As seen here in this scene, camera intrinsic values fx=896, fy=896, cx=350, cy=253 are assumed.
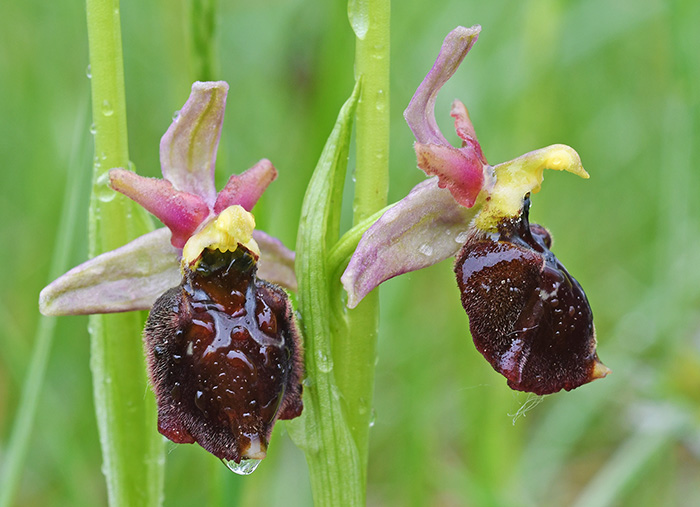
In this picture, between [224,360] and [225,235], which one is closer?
[224,360]

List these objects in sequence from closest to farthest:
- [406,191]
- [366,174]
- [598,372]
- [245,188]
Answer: [598,372]
[245,188]
[366,174]
[406,191]

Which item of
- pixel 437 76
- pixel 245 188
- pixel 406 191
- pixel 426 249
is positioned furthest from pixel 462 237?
pixel 406 191

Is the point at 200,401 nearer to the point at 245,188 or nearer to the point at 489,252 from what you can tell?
the point at 245,188

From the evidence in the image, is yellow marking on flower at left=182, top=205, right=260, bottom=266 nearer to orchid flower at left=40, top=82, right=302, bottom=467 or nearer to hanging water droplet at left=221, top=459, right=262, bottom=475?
orchid flower at left=40, top=82, right=302, bottom=467

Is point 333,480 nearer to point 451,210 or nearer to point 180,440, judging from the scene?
point 180,440

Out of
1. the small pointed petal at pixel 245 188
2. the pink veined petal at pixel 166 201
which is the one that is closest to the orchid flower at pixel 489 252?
the small pointed petal at pixel 245 188

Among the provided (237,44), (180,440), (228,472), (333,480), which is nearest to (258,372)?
(180,440)

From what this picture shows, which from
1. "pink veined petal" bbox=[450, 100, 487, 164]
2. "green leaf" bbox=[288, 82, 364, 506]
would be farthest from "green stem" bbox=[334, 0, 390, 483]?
"pink veined petal" bbox=[450, 100, 487, 164]
